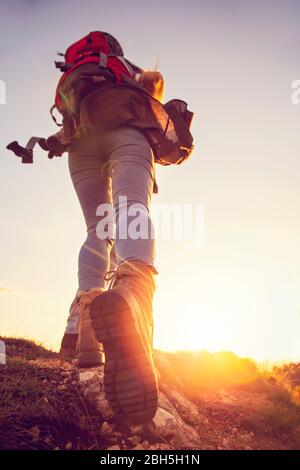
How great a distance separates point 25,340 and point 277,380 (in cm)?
336

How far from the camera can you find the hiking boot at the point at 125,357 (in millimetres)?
1530

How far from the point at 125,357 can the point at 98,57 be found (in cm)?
206

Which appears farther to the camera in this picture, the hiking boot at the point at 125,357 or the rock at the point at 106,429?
the rock at the point at 106,429

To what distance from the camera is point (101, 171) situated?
8.85 ft

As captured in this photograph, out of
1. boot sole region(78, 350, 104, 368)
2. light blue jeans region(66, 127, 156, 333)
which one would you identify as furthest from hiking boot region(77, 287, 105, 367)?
light blue jeans region(66, 127, 156, 333)

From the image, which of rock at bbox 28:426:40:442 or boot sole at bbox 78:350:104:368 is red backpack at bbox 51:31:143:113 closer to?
boot sole at bbox 78:350:104:368

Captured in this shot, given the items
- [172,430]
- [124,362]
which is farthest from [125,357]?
[172,430]

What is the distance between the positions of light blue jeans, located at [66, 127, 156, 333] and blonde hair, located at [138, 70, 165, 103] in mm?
698

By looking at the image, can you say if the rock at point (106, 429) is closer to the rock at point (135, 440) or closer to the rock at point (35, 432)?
the rock at point (135, 440)

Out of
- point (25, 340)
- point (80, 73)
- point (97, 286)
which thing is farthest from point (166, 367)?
point (80, 73)

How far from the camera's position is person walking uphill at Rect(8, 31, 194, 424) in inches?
62.6

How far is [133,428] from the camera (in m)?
1.81

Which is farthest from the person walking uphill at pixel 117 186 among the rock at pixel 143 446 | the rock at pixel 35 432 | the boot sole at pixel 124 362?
the rock at pixel 35 432

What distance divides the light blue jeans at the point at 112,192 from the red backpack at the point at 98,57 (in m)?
0.43
